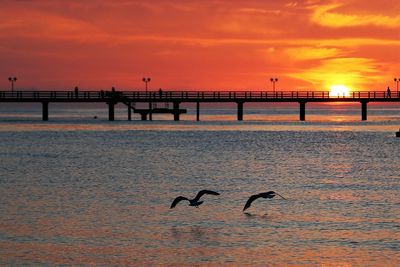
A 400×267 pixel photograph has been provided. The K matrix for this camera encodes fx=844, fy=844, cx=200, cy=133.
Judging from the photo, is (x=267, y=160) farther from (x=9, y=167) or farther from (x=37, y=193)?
(x=37, y=193)

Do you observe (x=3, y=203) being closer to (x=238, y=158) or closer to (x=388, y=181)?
(x=388, y=181)

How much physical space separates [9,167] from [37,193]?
16752 mm

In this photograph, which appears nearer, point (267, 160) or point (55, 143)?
point (267, 160)

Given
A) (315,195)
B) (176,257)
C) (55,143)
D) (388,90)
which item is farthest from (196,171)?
(388,90)

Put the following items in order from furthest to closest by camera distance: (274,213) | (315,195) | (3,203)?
(315,195) < (3,203) < (274,213)

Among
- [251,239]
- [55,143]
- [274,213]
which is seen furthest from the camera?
[55,143]

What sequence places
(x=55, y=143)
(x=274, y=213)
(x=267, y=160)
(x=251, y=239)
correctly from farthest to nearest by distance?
(x=55, y=143), (x=267, y=160), (x=274, y=213), (x=251, y=239)

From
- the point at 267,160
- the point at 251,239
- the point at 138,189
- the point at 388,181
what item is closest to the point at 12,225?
the point at 251,239

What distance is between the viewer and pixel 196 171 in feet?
165

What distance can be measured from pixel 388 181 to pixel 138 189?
13101 mm

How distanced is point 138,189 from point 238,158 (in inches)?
934

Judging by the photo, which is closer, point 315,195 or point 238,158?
point 315,195

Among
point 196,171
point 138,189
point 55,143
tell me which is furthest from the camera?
point 55,143

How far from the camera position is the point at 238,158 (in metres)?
62.0
